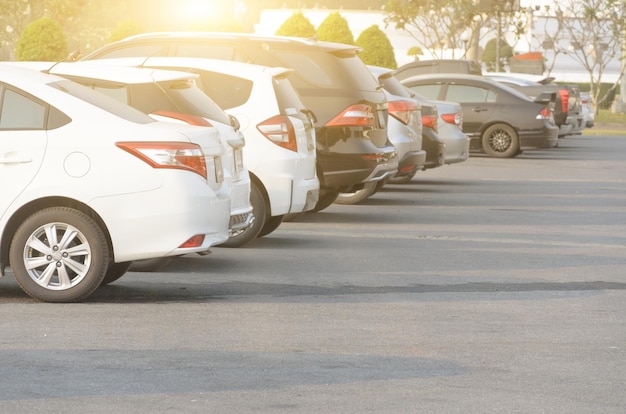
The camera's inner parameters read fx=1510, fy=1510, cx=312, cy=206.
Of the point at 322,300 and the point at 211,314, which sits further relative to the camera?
the point at 322,300

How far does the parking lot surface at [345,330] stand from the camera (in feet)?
23.1

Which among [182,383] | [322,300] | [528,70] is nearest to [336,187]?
[322,300]

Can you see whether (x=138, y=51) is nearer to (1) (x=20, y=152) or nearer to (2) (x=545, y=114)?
(1) (x=20, y=152)

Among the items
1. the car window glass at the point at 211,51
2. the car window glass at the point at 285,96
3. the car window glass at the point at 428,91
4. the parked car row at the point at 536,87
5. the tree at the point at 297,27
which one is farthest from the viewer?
the tree at the point at 297,27

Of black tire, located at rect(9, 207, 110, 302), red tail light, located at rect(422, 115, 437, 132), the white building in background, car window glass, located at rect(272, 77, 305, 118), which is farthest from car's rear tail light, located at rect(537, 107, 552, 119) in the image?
the white building in background

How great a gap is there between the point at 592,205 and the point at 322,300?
33.1ft

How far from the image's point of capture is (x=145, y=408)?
6.70 meters

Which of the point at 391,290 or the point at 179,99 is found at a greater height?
the point at 179,99

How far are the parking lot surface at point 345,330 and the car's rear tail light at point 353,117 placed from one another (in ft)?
3.67

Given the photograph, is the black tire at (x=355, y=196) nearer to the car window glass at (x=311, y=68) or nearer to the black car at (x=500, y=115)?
the car window glass at (x=311, y=68)

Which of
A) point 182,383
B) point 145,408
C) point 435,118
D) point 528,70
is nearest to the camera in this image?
point 145,408

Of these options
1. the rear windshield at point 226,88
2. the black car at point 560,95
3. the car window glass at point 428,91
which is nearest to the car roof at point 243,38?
the rear windshield at point 226,88

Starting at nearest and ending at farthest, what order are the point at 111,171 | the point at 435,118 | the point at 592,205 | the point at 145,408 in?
the point at 145,408 < the point at 111,171 < the point at 592,205 < the point at 435,118

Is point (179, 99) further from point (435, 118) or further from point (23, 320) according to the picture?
point (435, 118)
